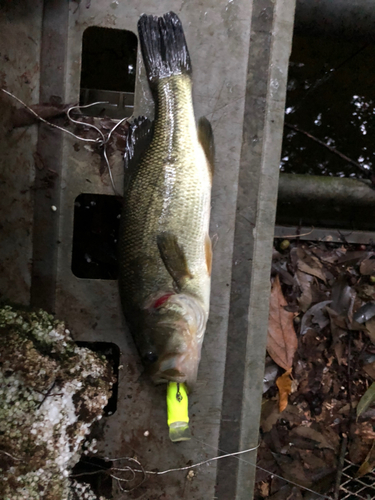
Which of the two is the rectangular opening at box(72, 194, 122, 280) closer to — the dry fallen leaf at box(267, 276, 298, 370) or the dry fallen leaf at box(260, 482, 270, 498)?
the dry fallen leaf at box(267, 276, 298, 370)

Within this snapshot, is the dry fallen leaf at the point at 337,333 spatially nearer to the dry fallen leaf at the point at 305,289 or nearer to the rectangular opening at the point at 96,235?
the dry fallen leaf at the point at 305,289

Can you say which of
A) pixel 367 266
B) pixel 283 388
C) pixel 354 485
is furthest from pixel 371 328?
pixel 354 485

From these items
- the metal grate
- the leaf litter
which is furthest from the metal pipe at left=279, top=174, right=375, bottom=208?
the metal grate

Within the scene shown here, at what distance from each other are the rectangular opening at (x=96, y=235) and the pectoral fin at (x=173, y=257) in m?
0.69

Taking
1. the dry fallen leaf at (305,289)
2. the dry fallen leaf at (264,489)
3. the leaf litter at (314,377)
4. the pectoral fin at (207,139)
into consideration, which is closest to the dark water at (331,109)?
the leaf litter at (314,377)

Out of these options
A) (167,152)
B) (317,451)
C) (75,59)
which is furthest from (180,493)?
(75,59)

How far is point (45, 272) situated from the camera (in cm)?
265

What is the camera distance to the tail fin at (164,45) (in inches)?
97.9

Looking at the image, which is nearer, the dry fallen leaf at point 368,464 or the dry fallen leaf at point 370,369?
the dry fallen leaf at point 368,464

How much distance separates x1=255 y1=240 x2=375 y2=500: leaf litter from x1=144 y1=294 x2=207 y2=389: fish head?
1.19 metres

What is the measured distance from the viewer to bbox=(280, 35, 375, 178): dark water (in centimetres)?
413

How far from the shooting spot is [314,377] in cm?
342

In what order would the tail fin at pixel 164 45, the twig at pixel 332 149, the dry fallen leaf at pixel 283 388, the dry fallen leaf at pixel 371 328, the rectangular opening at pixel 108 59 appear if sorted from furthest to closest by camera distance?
the twig at pixel 332 149 < the dry fallen leaf at pixel 371 328 < the dry fallen leaf at pixel 283 388 < the rectangular opening at pixel 108 59 < the tail fin at pixel 164 45

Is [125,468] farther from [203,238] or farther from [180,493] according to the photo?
[203,238]
